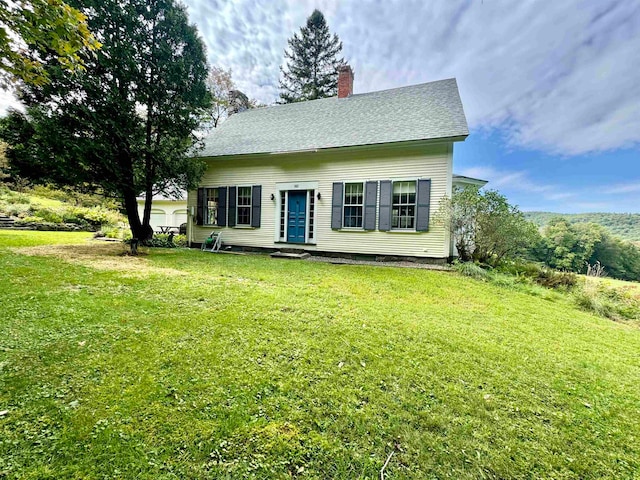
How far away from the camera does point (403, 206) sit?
28.6 feet

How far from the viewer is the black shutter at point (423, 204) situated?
27.0ft

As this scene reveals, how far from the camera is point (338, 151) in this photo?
9.20 m

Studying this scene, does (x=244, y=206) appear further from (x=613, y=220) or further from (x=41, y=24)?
(x=613, y=220)

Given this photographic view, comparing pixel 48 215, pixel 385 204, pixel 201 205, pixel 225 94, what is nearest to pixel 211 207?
pixel 201 205

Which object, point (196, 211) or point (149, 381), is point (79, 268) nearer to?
point (149, 381)

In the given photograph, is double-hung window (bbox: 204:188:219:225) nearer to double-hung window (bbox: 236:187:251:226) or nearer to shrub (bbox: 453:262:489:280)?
double-hung window (bbox: 236:187:251:226)

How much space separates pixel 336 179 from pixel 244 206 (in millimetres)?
3844

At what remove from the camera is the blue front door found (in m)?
9.98

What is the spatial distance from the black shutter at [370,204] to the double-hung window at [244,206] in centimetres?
459

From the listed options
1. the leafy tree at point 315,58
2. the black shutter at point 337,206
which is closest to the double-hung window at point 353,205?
the black shutter at point 337,206

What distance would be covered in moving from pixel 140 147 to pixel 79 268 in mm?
4557

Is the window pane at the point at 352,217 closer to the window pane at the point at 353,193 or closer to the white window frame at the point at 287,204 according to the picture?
the window pane at the point at 353,193

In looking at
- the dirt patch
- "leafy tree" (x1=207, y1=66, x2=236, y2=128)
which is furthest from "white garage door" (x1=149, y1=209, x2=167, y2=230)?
the dirt patch

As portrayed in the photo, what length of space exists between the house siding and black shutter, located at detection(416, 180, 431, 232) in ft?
0.49
